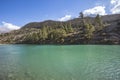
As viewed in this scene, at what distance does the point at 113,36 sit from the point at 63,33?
5189 centimetres

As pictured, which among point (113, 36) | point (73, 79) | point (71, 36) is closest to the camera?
point (73, 79)

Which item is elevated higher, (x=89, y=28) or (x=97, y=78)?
(x=89, y=28)

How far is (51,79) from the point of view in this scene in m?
34.8

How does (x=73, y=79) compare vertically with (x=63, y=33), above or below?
below

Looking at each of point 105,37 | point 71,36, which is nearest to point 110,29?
point 105,37

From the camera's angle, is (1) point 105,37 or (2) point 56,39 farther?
(2) point 56,39

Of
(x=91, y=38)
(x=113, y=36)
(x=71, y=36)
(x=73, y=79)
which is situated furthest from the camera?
(x=71, y=36)

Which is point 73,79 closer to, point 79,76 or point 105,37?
point 79,76

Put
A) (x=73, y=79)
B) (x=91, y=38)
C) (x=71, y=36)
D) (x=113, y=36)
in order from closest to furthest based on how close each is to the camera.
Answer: (x=73, y=79)
(x=113, y=36)
(x=91, y=38)
(x=71, y=36)

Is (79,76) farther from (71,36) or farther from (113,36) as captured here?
(71,36)

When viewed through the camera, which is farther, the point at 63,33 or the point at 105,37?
the point at 63,33

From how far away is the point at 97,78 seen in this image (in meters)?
34.1

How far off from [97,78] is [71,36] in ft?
458

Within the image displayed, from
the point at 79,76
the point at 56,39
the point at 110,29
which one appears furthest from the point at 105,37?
the point at 79,76
